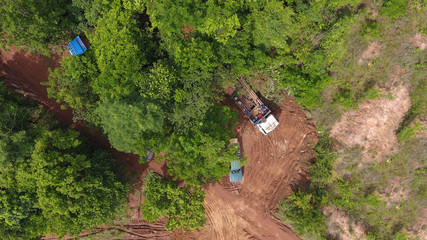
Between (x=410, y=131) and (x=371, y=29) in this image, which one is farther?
(x=410, y=131)

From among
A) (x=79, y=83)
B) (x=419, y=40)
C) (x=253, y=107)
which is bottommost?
(x=419, y=40)

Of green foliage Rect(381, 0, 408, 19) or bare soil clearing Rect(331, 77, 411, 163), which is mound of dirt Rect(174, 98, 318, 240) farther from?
green foliage Rect(381, 0, 408, 19)

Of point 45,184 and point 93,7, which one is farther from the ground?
point 93,7

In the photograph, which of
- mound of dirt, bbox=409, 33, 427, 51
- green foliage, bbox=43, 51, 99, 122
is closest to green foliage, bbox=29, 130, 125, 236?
green foliage, bbox=43, 51, 99, 122

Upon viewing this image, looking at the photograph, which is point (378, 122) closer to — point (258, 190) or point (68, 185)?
point (258, 190)

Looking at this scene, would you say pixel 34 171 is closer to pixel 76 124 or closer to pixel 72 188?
pixel 72 188

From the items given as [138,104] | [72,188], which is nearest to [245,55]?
[138,104]

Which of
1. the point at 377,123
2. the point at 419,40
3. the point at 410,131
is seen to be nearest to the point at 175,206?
the point at 377,123
